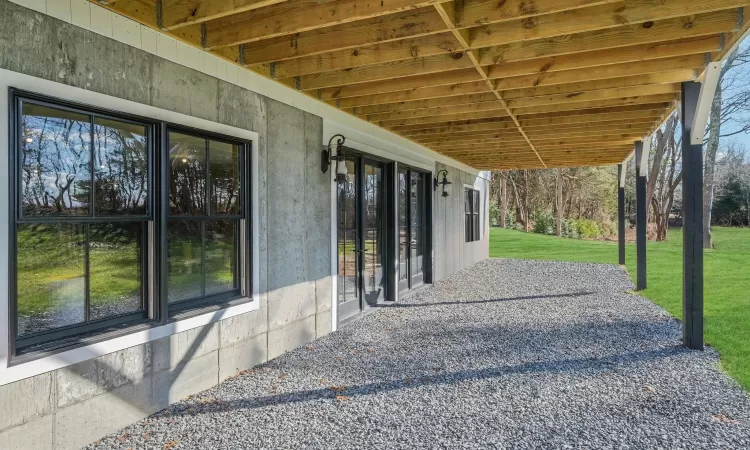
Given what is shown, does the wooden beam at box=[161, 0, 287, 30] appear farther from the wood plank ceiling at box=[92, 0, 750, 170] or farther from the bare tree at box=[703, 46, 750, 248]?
the bare tree at box=[703, 46, 750, 248]

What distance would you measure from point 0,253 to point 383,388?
2464 millimetres

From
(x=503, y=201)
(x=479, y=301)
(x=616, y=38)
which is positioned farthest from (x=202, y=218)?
(x=503, y=201)

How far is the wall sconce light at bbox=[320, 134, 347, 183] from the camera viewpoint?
4.79 metres

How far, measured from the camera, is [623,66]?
3.84m

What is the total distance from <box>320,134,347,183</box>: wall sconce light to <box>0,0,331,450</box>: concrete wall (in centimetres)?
11

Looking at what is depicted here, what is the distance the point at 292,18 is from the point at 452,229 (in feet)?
23.6

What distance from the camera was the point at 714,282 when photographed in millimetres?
8570

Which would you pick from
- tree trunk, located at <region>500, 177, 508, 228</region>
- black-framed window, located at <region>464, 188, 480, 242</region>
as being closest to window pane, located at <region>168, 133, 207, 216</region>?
black-framed window, located at <region>464, 188, 480, 242</region>

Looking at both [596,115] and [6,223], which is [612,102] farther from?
[6,223]

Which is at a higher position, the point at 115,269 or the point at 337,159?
the point at 337,159

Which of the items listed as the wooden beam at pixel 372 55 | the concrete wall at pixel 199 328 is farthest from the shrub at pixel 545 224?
the wooden beam at pixel 372 55

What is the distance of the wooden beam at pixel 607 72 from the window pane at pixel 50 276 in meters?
3.70

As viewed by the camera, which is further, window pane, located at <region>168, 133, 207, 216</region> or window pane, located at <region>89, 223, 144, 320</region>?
window pane, located at <region>168, 133, 207, 216</region>

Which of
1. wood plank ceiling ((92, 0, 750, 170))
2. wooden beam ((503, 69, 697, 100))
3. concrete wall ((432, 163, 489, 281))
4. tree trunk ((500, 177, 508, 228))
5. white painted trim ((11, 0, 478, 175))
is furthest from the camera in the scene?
tree trunk ((500, 177, 508, 228))
